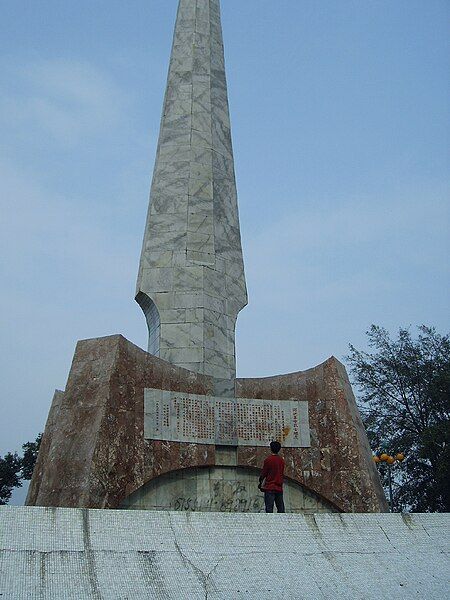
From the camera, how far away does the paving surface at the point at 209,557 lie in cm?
570

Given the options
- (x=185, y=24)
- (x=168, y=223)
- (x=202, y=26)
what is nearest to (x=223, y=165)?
(x=168, y=223)

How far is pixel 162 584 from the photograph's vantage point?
583 cm

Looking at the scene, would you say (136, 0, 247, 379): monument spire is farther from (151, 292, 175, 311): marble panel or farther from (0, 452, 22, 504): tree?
(0, 452, 22, 504): tree

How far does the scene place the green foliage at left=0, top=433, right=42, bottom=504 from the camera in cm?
2602

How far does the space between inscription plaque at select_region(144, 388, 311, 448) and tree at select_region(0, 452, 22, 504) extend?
17.6 m

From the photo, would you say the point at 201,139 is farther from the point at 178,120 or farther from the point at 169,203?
the point at 169,203

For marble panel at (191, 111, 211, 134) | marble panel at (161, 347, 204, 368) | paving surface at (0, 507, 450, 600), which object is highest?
marble panel at (191, 111, 211, 134)

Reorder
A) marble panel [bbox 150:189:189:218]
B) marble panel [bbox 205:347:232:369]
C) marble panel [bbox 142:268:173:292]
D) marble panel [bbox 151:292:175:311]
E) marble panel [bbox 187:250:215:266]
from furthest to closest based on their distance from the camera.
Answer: marble panel [bbox 150:189:189:218] < marble panel [bbox 187:250:215:266] < marble panel [bbox 142:268:173:292] < marble panel [bbox 151:292:175:311] < marble panel [bbox 205:347:232:369]

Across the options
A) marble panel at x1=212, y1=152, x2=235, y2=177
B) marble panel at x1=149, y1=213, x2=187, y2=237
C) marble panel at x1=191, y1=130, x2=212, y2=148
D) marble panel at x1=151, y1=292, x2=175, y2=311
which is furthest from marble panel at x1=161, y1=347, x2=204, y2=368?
marble panel at x1=191, y1=130, x2=212, y2=148

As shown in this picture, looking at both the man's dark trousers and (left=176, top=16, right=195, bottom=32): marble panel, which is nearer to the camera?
the man's dark trousers

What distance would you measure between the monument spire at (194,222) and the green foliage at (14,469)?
1547 cm

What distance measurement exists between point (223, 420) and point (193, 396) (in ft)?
2.02

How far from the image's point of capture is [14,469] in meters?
26.5

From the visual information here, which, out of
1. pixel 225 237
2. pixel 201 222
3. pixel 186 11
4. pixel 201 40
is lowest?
pixel 225 237
